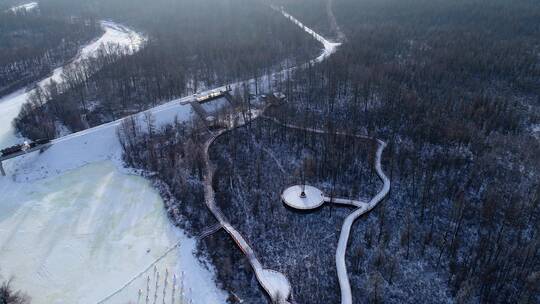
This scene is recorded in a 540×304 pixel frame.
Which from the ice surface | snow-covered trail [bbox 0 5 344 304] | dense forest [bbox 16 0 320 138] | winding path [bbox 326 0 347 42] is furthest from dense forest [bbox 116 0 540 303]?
winding path [bbox 326 0 347 42]

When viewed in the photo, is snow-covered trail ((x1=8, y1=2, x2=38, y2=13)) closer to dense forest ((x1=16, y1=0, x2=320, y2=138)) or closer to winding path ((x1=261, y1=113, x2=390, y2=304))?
dense forest ((x1=16, y1=0, x2=320, y2=138))

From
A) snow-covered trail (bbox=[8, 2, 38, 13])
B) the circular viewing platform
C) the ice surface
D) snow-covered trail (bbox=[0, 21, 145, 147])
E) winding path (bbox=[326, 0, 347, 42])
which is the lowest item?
the ice surface

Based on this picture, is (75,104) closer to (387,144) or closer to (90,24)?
(387,144)

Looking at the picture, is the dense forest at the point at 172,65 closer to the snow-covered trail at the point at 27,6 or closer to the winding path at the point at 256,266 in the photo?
the winding path at the point at 256,266

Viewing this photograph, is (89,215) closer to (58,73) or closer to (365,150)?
(365,150)

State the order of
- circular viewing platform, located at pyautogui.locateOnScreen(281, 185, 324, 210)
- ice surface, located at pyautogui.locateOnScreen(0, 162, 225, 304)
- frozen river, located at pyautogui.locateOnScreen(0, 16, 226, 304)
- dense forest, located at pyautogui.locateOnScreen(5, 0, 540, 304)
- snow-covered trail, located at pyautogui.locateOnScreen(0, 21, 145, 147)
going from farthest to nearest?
snow-covered trail, located at pyautogui.locateOnScreen(0, 21, 145, 147) < circular viewing platform, located at pyautogui.locateOnScreen(281, 185, 324, 210) < dense forest, located at pyautogui.locateOnScreen(5, 0, 540, 304) < ice surface, located at pyautogui.locateOnScreen(0, 162, 225, 304) < frozen river, located at pyautogui.locateOnScreen(0, 16, 226, 304)

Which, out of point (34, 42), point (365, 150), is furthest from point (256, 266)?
point (34, 42)

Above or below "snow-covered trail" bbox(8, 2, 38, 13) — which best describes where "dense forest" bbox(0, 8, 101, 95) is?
below
